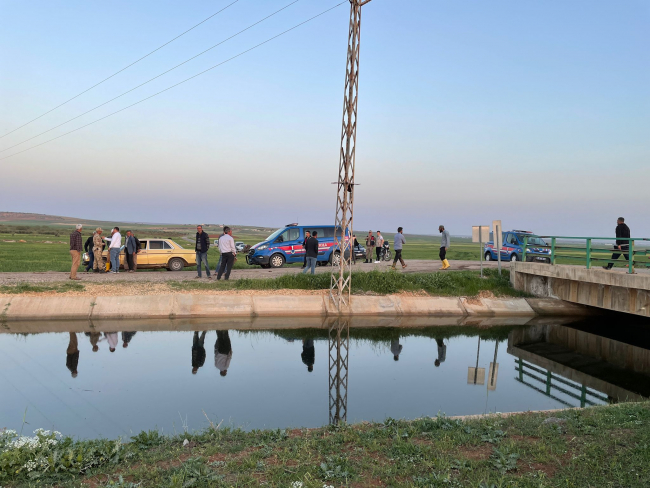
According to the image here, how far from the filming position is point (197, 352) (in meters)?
14.2

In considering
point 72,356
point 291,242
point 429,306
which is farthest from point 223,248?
point 72,356

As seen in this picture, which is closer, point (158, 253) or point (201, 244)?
point (201, 244)

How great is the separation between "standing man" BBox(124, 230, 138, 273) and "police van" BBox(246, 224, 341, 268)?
18.9 ft

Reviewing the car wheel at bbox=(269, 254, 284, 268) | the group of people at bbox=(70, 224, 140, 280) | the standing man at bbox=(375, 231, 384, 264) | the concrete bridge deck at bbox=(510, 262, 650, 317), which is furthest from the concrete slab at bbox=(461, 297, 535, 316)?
the group of people at bbox=(70, 224, 140, 280)

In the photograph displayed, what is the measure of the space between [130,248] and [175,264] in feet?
8.72

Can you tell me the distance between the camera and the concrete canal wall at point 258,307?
1812 cm

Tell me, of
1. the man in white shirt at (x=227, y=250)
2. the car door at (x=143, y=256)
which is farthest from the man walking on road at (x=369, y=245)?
the car door at (x=143, y=256)

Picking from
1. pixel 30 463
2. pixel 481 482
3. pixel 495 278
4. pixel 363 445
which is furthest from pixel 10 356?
pixel 495 278

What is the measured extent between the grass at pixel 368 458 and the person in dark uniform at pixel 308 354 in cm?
619

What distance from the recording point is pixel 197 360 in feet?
43.7

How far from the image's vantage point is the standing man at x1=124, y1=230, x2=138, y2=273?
81.0ft

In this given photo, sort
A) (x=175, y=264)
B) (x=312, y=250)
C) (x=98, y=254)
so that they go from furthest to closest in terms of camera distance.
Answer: (x=175, y=264)
(x=98, y=254)
(x=312, y=250)

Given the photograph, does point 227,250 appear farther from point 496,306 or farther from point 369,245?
point 369,245

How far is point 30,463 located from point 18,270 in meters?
22.6
